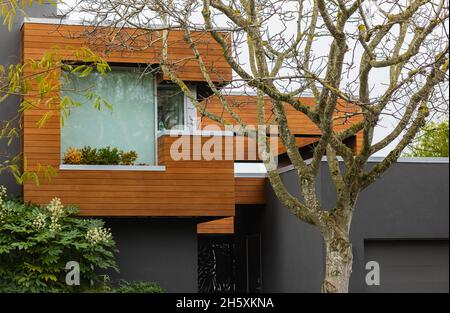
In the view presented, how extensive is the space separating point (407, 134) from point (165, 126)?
18.2 feet

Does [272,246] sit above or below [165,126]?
below

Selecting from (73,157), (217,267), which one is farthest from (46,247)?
(217,267)

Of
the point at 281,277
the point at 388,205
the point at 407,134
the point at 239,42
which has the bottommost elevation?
the point at 281,277

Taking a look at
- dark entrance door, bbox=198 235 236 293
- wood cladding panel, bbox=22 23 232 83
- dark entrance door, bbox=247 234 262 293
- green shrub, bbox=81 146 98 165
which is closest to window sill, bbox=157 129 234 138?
wood cladding panel, bbox=22 23 232 83

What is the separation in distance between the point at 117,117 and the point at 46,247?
2892 millimetres

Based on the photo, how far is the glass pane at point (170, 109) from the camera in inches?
641

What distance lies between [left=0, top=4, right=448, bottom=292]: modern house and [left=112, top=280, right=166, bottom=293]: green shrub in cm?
42

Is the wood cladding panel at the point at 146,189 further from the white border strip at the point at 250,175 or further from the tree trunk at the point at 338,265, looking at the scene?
the tree trunk at the point at 338,265

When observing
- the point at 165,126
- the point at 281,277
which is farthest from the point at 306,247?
the point at 165,126

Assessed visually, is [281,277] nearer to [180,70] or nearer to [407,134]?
[180,70]

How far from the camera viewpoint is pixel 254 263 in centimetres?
1850

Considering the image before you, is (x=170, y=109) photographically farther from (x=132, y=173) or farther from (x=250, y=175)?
(x=250, y=175)
